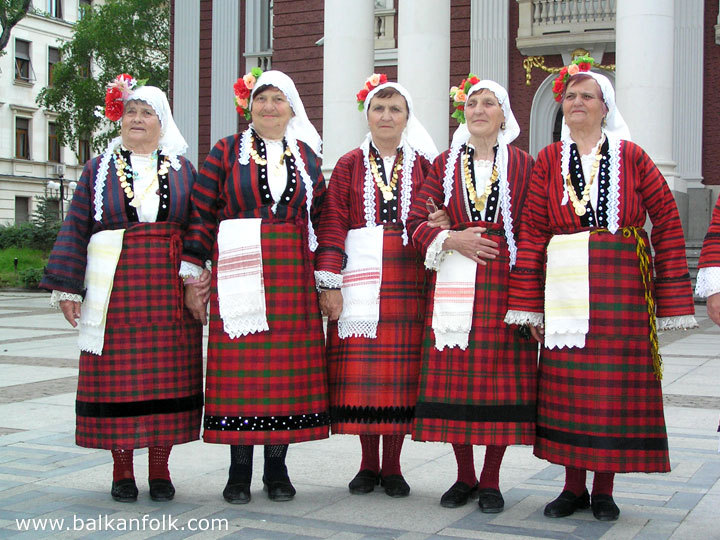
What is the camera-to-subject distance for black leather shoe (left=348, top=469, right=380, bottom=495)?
4.84m

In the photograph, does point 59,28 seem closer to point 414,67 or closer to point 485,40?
point 485,40

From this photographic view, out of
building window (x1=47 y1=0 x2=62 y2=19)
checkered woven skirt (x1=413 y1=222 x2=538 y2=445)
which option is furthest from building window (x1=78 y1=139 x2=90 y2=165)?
checkered woven skirt (x1=413 y1=222 x2=538 y2=445)

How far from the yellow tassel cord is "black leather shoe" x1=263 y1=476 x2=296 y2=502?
1800mm

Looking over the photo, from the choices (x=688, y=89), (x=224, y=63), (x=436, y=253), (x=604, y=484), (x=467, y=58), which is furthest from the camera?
(x=224, y=63)

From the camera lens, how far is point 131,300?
4.79m

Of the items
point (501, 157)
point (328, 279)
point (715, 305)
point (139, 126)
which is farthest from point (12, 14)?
point (715, 305)

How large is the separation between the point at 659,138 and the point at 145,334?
36.3ft

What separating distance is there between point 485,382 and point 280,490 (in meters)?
1.12

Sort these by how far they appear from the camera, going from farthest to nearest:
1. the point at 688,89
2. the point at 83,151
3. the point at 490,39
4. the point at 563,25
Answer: the point at 83,151 → the point at 490,39 → the point at 563,25 → the point at 688,89

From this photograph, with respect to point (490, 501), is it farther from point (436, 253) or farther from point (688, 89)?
point (688, 89)

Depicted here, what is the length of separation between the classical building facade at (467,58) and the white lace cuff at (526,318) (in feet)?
33.7

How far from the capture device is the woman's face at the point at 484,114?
188 inches

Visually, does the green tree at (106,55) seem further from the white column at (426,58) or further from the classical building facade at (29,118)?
the white column at (426,58)

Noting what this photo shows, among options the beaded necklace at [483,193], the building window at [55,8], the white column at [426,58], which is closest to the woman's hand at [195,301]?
the beaded necklace at [483,193]
